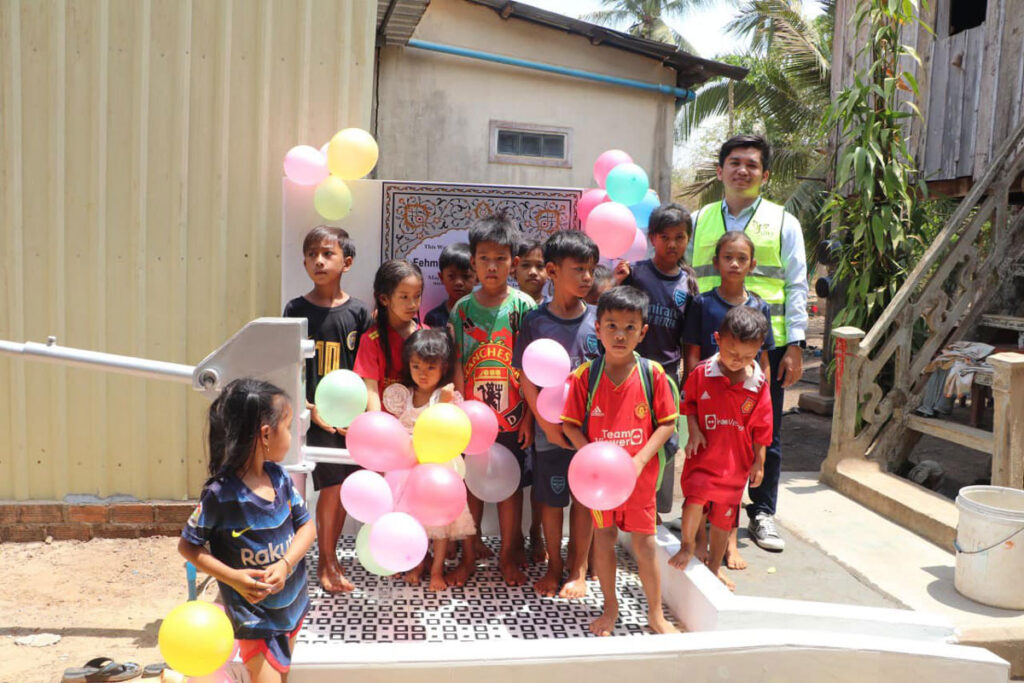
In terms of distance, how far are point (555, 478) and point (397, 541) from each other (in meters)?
0.90

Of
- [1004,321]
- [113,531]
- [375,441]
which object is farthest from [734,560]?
[113,531]

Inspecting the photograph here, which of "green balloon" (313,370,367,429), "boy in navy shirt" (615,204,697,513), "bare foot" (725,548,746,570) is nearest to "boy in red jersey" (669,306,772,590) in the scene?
"boy in navy shirt" (615,204,697,513)

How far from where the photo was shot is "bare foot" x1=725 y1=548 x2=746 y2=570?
3809 mm

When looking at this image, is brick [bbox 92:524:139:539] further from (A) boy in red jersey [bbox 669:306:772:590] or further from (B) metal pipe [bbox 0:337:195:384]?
(A) boy in red jersey [bbox 669:306:772:590]

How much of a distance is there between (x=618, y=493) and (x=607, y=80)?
680 centimetres

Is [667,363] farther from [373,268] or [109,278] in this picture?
[109,278]

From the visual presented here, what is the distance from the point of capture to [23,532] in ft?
15.8

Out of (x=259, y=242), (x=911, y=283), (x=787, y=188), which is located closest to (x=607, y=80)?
(x=911, y=283)

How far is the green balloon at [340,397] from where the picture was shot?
3.20 meters

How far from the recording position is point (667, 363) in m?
3.83

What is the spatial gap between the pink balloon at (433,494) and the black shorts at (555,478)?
0.57m

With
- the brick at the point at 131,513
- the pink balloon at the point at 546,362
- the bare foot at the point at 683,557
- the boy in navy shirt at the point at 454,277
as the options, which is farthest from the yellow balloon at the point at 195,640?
the brick at the point at 131,513

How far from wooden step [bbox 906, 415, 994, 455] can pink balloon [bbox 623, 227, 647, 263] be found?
2151 mm

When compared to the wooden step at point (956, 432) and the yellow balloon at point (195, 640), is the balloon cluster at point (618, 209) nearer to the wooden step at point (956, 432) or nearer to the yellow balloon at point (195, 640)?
the wooden step at point (956, 432)
